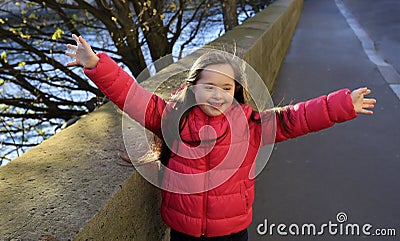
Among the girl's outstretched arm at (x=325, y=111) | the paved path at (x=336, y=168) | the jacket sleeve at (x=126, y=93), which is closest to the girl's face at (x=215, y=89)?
the jacket sleeve at (x=126, y=93)

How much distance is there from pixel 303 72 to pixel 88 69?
230 inches

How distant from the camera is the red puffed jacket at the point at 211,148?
2176 mm

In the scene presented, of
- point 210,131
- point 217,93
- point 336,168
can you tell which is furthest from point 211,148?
point 336,168

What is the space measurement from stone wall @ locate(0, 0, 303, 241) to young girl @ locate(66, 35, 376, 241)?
17 cm

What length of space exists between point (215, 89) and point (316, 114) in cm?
48

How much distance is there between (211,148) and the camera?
2213 mm

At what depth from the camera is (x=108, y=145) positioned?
2371 millimetres

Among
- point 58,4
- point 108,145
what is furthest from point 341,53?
point 108,145

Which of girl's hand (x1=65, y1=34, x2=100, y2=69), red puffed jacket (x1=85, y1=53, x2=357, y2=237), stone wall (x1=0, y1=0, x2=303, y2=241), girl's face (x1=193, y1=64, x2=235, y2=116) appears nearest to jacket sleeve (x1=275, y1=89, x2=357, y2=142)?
red puffed jacket (x1=85, y1=53, x2=357, y2=237)

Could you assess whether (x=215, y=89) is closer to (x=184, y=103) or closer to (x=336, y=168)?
(x=184, y=103)

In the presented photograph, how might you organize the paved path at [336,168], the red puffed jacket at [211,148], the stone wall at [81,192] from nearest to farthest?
the stone wall at [81,192]
the red puffed jacket at [211,148]
the paved path at [336,168]

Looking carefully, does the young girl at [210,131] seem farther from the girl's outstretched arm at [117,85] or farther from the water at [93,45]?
the water at [93,45]

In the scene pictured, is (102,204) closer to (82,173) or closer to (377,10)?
(82,173)

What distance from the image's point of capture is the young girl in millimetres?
2182
